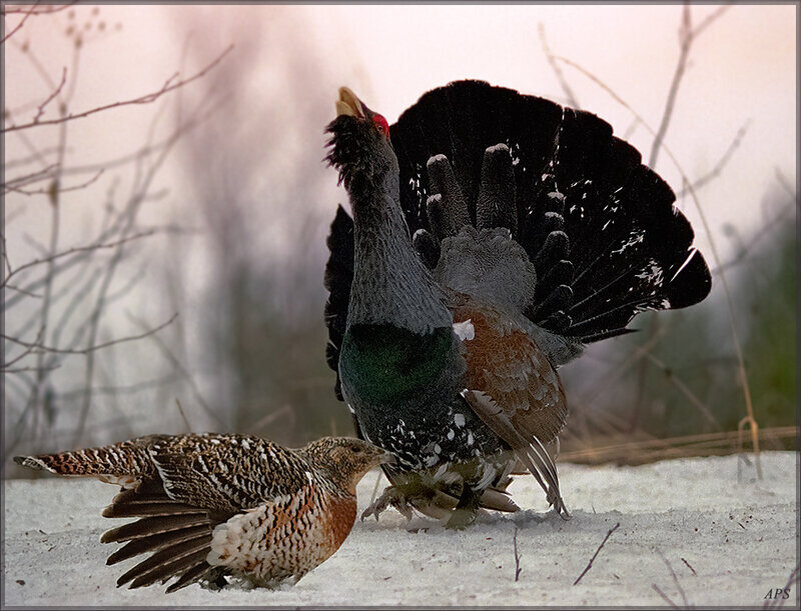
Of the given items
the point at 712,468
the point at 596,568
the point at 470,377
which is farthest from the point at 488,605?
the point at 712,468

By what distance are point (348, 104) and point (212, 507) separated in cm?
169

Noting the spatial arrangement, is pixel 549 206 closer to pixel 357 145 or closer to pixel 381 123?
pixel 381 123

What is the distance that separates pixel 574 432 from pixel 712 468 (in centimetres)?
143

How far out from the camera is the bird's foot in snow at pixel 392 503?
4.16m

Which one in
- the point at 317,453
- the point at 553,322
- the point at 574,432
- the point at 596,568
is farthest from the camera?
the point at 574,432

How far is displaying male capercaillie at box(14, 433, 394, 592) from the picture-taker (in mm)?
2811

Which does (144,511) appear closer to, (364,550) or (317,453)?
(317,453)

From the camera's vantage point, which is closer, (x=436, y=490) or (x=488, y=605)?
(x=488, y=605)

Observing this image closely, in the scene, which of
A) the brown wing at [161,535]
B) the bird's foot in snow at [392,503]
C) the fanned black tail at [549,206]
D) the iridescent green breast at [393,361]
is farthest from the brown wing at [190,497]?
the fanned black tail at [549,206]

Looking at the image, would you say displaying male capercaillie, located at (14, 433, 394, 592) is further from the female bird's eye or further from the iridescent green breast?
the female bird's eye

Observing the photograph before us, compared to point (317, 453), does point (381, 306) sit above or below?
above

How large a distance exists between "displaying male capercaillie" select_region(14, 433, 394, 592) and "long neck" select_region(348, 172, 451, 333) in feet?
2.66

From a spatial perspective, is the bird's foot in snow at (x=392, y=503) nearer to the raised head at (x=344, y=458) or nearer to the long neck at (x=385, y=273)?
the raised head at (x=344, y=458)

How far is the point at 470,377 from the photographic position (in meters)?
3.77
